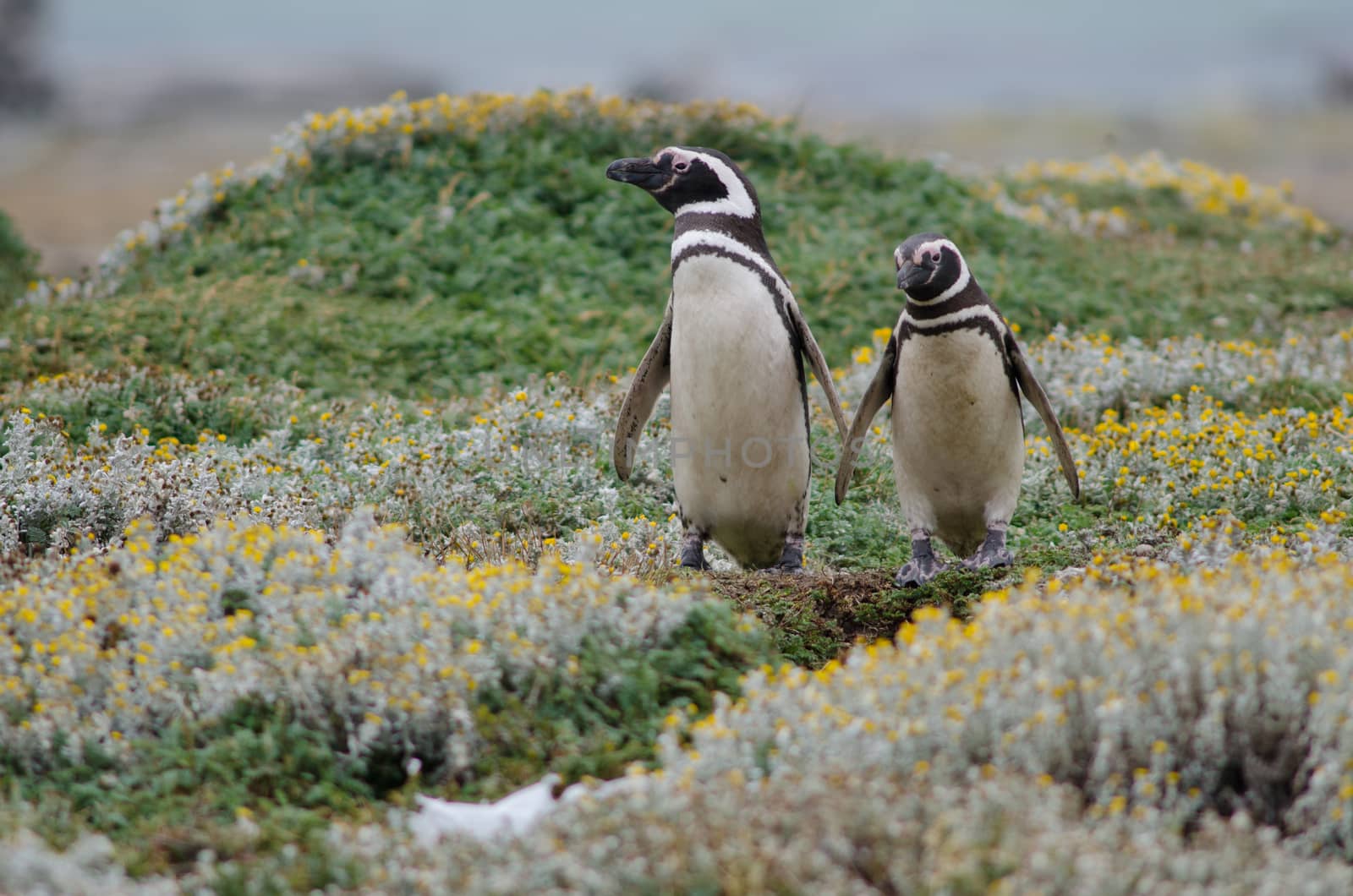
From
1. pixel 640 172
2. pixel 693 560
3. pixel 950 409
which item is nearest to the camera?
pixel 950 409

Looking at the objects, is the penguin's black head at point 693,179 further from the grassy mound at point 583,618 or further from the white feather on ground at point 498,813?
the white feather on ground at point 498,813

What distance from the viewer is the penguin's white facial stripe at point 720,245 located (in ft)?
18.5

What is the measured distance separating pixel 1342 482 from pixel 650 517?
11.4ft

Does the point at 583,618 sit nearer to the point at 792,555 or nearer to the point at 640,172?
the point at 792,555

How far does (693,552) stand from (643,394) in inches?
31.1

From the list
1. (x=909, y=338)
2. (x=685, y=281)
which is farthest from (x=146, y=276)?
(x=909, y=338)

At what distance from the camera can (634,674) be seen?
4059mm

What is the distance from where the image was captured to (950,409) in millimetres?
5430

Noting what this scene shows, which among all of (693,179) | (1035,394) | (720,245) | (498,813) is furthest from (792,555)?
(498,813)

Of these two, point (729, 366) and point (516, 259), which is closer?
point (729, 366)

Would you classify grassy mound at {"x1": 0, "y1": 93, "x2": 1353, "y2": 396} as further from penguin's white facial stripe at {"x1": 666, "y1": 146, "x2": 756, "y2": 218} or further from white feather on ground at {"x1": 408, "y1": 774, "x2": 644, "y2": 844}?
white feather on ground at {"x1": 408, "y1": 774, "x2": 644, "y2": 844}

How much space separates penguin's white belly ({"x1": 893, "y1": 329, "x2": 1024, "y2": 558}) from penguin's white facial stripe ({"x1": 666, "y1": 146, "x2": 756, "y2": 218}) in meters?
0.93

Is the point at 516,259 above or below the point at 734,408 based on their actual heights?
above

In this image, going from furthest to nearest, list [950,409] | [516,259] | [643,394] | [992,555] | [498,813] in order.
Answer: [516,259] < [643,394] < [992,555] < [950,409] < [498,813]
